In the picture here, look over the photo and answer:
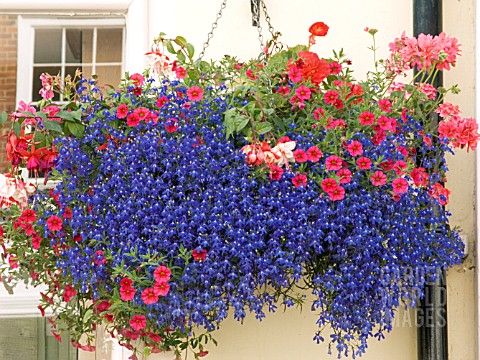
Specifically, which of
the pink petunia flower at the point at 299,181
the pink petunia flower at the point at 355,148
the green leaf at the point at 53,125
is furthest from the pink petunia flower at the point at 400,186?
the green leaf at the point at 53,125

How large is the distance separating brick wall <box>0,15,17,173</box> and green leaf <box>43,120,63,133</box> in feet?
1.76

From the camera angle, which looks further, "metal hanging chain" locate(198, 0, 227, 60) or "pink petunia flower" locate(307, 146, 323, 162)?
"metal hanging chain" locate(198, 0, 227, 60)

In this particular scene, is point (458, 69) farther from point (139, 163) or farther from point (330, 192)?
point (139, 163)

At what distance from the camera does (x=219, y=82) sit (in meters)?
2.21

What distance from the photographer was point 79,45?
8.78 ft

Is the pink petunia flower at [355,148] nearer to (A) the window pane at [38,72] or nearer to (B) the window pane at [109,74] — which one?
(B) the window pane at [109,74]

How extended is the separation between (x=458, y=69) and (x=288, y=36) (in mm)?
536

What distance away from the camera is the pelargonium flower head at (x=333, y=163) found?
2.05 m

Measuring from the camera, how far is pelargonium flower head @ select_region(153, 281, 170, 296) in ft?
6.46

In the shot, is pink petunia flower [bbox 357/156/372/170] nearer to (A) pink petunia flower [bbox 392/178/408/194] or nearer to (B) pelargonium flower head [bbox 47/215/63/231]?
(A) pink petunia flower [bbox 392/178/408/194]

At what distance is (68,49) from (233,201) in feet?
3.17

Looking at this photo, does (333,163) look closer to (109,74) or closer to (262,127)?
(262,127)

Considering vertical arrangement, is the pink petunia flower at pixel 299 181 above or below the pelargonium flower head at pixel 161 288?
above

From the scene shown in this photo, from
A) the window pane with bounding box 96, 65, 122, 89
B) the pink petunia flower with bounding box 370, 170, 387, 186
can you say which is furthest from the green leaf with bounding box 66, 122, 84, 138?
the pink petunia flower with bounding box 370, 170, 387, 186
